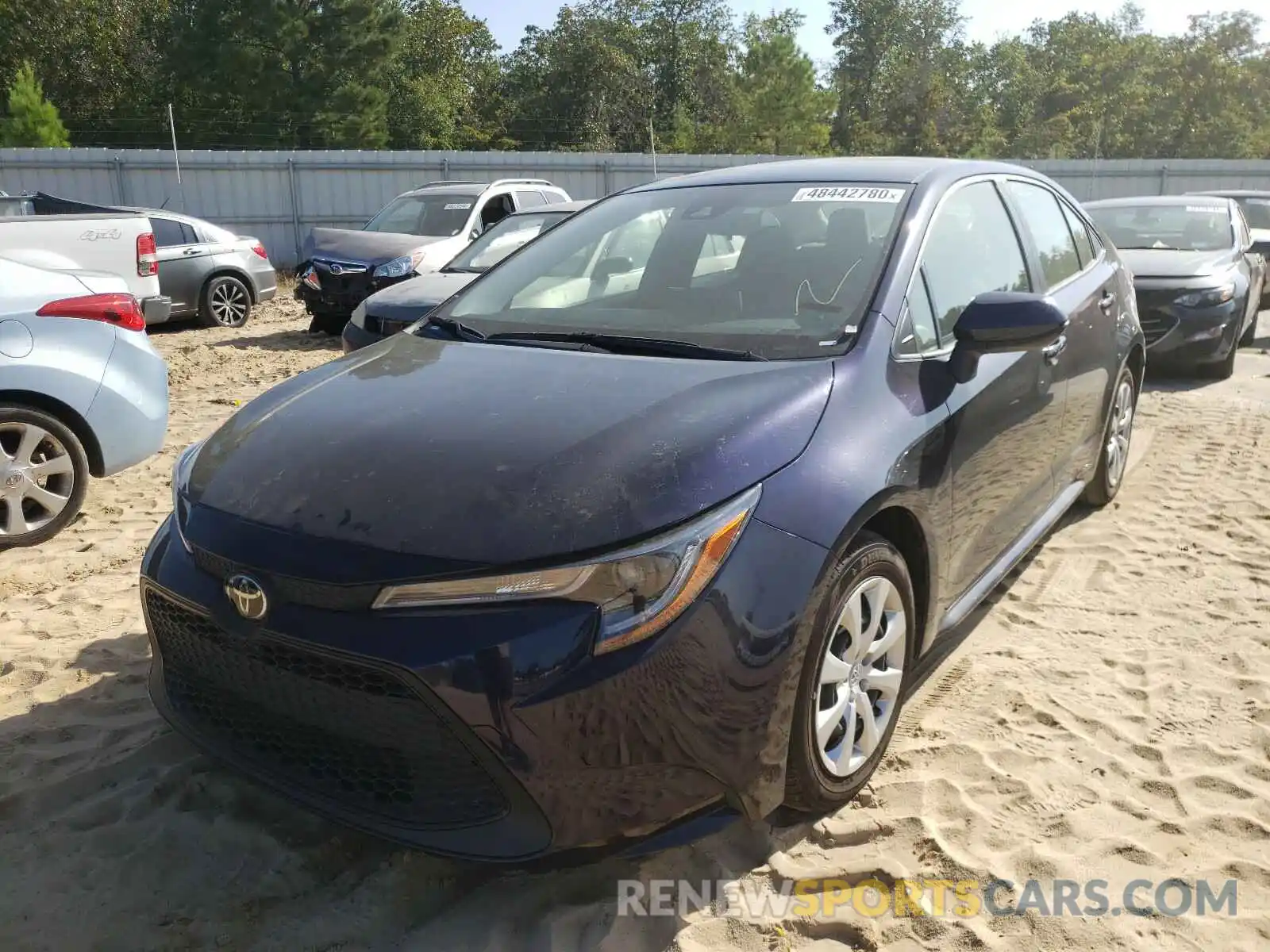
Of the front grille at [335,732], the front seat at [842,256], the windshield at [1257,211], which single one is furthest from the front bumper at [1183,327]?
the front grille at [335,732]

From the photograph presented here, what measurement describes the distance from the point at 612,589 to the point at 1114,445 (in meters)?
3.87

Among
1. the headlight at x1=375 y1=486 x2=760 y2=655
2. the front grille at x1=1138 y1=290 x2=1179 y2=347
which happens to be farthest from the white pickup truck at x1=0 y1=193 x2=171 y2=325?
the front grille at x1=1138 y1=290 x2=1179 y2=347

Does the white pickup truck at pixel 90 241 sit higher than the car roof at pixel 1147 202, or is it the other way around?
the car roof at pixel 1147 202

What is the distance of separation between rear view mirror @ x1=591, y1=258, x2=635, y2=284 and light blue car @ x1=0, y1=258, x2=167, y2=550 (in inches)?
103

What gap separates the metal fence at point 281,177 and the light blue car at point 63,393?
46.4 ft

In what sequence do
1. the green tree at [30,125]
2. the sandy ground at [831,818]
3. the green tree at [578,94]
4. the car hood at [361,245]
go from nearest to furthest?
the sandy ground at [831,818]
the car hood at [361,245]
the green tree at [30,125]
the green tree at [578,94]

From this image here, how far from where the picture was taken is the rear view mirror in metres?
3.52

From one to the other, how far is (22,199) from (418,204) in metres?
4.10

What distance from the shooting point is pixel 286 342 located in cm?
1089

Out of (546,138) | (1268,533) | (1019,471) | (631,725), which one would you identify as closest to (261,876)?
(631,725)

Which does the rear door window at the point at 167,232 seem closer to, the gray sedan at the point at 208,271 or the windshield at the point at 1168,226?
the gray sedan at the point at 208,271

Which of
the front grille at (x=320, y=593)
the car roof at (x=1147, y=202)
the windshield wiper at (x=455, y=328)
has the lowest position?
the front grille at (x=320, y=593)

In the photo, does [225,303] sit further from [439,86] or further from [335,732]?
[439,86]

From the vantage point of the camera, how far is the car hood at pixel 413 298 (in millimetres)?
6957
